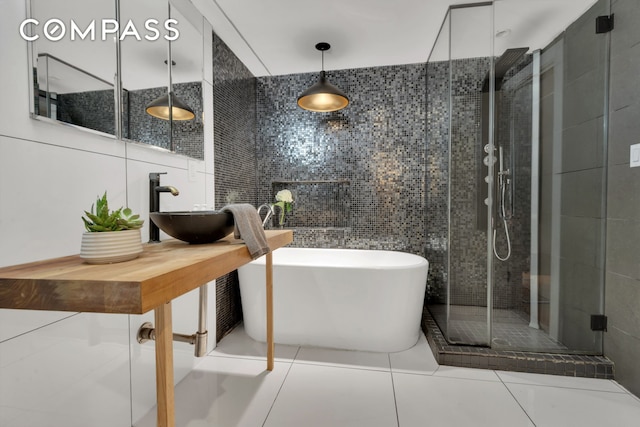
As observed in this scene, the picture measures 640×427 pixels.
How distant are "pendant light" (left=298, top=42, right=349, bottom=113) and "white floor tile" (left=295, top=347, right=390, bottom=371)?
2009 mm

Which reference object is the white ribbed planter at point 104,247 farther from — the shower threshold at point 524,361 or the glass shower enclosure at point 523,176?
the glass shower enclosure at point 523,176

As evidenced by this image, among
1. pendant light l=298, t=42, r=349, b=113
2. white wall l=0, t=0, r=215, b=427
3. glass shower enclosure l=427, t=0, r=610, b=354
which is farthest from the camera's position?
pendant light l=298, t=42, r=349, b=113

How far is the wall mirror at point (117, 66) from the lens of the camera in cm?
116

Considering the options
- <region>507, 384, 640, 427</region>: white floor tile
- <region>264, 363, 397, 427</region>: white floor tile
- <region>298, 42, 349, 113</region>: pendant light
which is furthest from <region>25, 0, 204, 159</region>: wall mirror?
<region>507, 384, 640, 427</region>: white floor tile

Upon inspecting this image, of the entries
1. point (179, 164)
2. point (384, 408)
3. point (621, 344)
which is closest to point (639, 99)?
point (621, 344)

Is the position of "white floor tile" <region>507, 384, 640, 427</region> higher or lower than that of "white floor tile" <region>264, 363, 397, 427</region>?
higher

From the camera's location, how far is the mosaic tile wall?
3111 mm

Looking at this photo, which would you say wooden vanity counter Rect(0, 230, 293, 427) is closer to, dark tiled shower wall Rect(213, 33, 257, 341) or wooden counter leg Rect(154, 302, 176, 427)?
wooden counter leg Rect(154, 302, 176, 427)

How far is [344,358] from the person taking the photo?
2.20 meters

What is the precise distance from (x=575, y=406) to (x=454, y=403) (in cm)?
64

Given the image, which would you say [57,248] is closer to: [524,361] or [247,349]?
[247,349]

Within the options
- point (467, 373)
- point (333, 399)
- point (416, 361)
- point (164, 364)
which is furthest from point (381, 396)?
point (164, 364)

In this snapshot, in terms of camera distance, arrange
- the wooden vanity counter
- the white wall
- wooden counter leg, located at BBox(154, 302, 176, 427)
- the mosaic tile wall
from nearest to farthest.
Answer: the wooden vanity counter, wooden counter leg, located at BBox(154, 302, 176, 427), the white wall, the mosaic tile wall

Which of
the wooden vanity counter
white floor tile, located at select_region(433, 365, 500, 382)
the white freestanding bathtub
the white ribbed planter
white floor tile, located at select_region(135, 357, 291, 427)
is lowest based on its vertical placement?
white floor tile, located at select_region(135, 357, 291, 427)
